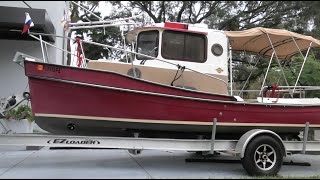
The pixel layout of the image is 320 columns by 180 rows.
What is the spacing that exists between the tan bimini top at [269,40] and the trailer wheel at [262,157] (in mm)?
2289

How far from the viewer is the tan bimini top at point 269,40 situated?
9.34 m

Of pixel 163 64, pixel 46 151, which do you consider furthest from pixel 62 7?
pixel 163 64

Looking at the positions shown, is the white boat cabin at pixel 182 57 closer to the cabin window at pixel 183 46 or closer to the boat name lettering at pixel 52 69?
the cabin window at pixel 183 46

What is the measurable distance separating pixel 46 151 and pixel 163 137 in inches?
142

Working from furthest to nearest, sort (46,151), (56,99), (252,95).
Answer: (252,95) → (46,151) → (56,99)

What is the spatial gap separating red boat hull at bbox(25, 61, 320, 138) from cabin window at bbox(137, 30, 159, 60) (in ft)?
4.02

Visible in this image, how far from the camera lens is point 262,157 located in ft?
26.9

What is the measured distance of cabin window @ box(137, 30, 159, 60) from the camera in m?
8.99

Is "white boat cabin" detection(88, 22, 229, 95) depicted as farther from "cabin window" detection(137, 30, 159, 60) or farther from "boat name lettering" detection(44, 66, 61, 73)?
"boat name lettering" detection(44, 66, 61, 73)

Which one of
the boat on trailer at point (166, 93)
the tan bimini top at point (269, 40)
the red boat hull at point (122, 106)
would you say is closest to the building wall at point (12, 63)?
the boat on trailer at point (166, 93)

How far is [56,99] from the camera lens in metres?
7.63

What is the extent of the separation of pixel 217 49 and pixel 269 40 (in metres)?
1.18

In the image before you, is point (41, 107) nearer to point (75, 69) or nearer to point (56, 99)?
point (56, 99)

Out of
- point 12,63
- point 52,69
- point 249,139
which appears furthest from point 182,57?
point 12,63
